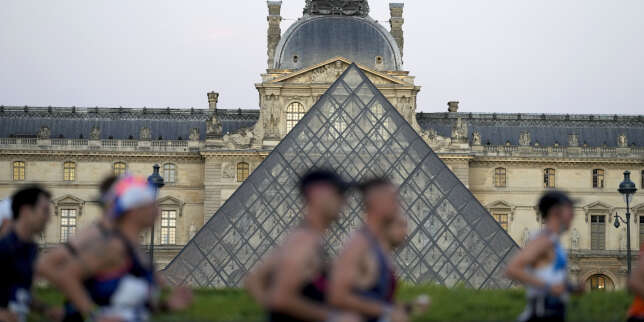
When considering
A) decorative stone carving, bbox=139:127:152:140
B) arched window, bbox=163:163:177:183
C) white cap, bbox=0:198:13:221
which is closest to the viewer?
white cap, bbox=0:198:13:221

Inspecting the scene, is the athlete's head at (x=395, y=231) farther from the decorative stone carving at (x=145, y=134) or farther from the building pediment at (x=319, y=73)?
the decorative stone carving at (x=145, y=134)

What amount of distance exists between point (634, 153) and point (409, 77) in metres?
11.2

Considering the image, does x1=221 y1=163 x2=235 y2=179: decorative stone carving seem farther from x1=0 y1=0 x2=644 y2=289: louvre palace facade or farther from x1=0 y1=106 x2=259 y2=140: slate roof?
x1=0 y1=106 x2=259 y2=140: slate roof

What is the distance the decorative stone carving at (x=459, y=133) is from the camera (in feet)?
174

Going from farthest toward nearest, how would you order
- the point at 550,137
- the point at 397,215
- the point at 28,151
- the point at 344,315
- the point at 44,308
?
1. the point at 550,137
2. the point at 28,151
3. the point at 44,308
4. the point at 397,215
5. the point at 344,315

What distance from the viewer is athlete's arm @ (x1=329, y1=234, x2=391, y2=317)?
19.5ft

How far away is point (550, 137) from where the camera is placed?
57.0 metres

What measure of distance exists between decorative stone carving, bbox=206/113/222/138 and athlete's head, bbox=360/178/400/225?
153ft

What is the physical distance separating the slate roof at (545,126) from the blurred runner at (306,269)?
167 feet

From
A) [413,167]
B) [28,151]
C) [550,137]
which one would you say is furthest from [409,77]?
[413,167]

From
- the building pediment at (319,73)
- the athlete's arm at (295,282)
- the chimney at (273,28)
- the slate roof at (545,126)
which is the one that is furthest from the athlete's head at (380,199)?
the chimney at (273,28)

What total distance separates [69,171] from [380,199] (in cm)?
4883

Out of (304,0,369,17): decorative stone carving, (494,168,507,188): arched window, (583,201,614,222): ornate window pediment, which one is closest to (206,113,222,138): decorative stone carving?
(304,0,369,17): decorative stone carving

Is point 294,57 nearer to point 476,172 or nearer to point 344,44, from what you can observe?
point 344,44
